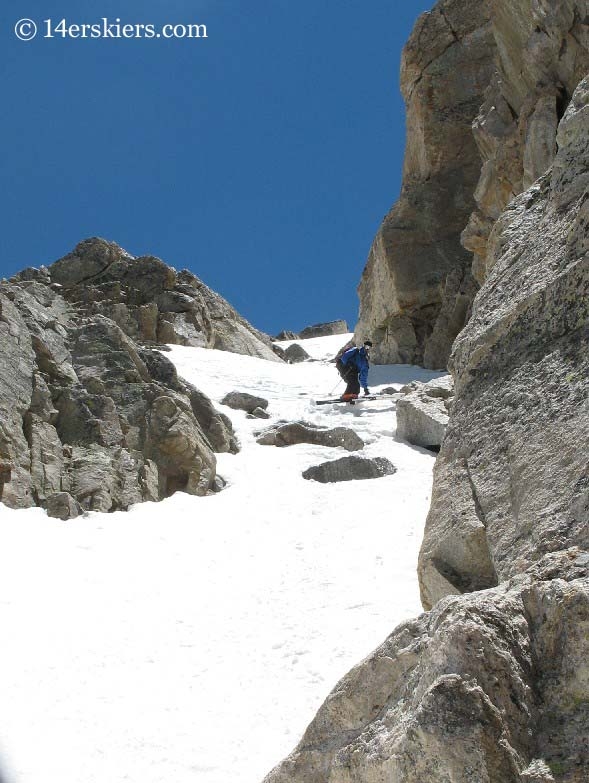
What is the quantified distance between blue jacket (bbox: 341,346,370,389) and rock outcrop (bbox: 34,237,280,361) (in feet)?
50.0

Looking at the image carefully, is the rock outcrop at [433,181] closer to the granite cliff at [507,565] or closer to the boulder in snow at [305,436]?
the boulder in snow at [305,436]

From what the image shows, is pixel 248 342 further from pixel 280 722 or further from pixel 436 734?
pixel 436 734

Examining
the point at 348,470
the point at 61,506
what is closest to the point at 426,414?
the point at 348,470

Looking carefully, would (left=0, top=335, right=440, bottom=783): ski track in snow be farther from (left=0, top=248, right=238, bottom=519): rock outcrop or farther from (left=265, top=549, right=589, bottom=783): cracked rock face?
(left=265, top=549, right=589, bottom=783): cracked rock face

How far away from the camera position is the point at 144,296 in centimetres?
4266

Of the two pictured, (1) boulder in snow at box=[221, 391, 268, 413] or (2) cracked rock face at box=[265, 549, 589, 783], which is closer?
(2) cracked rock face at box=[265, 549, 589, 783]

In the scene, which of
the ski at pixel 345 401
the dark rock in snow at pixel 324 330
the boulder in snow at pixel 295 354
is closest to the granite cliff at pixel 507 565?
the ski at pixel 345 401

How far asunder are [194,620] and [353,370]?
16.8m

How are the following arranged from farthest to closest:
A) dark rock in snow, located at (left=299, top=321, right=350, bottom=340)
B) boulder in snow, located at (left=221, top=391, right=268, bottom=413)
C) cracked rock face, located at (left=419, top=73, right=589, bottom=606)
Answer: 1. dark rock in snow, located at (left=299, top=321, right=350, bottom=340)
2. boulder in snow, located at (left=221, top=391, right=268, bottom=413)
3. cracked rock face, located at (left=419, top=73, right=589, bottom=606)

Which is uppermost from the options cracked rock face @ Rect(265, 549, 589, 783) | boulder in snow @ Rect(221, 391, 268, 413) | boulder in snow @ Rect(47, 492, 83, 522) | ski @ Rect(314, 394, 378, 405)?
boulder in snow @ Rect(221, 391, 268, 413)

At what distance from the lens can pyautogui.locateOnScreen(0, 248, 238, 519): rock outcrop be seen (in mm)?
12617

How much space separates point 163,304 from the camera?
4275cm

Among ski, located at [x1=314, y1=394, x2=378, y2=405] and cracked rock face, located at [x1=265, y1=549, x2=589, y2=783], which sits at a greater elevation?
ski, located at [x1=314, y1=394, x2=378, y2=405]

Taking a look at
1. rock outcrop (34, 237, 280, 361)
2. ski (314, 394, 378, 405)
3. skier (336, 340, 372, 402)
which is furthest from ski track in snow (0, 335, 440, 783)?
rock outcrop (34, 237, 280, 361)
